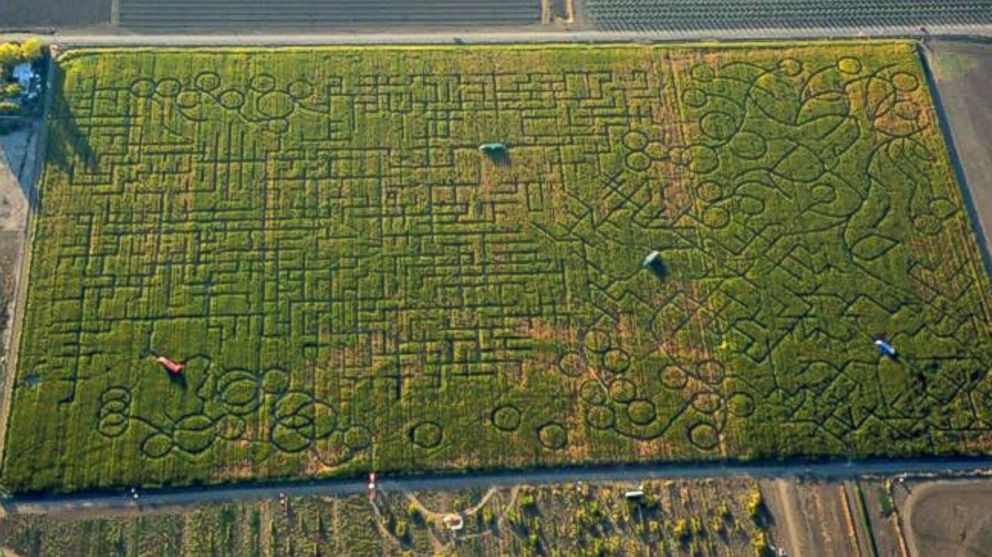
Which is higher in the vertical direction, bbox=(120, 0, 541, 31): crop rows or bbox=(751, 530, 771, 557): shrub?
bbox=(120, 0, 541, 31): crop rows

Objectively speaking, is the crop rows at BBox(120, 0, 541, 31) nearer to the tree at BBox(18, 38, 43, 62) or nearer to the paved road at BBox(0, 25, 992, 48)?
the paved road at BBox(0, 25, 992, 48)

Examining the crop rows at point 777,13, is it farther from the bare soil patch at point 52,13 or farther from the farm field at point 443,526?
the bare soil patch at point 52,13

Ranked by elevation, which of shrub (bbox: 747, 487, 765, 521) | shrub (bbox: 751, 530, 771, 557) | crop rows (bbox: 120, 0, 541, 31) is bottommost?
shrub (bbox: 751, 530, 771, 557)

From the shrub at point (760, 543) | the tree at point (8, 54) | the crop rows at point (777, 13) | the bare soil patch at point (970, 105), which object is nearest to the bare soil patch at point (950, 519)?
the shrub at point (760, 543)

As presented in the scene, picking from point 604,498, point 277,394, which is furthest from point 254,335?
point 604,498

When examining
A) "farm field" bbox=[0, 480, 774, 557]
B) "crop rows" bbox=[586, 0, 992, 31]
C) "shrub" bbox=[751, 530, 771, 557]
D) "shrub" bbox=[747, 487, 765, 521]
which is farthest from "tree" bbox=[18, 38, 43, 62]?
"shrub" bbox=[751, 530, 771, 557]

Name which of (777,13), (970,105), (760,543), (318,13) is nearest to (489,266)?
(760,543)
